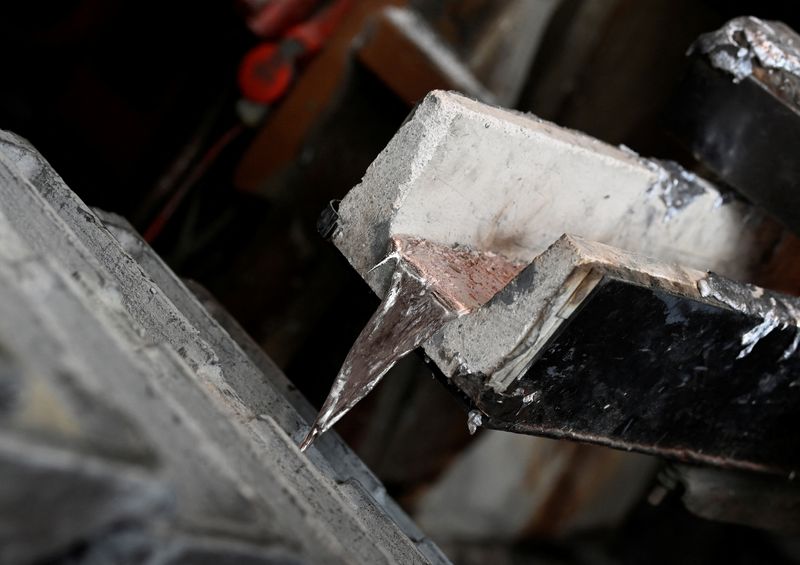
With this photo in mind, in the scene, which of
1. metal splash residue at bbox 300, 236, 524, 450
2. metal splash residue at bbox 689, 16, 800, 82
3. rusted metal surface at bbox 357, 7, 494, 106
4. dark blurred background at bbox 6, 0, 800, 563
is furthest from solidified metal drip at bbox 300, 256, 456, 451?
rusted metal surface at bbox 357, 7, 494, 106

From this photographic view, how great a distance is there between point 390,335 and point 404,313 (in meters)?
0.04

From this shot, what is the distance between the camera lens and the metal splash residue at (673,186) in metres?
→ 1.50

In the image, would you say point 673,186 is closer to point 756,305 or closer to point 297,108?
point 756,305

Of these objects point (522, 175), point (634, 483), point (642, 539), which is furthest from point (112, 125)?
point (642, 539)

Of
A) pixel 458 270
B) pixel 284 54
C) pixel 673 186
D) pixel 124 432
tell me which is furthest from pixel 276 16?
pixel 124 432

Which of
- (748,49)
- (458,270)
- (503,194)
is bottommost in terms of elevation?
(458,270)

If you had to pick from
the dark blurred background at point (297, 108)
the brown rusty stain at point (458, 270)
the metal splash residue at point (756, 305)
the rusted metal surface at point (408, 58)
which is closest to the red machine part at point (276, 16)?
the dark blurred background at point (297, 108)

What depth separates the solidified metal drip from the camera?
1158 mm

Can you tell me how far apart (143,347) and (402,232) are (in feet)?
1.35

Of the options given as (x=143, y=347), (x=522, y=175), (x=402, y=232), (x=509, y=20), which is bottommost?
(x=143, y=347)

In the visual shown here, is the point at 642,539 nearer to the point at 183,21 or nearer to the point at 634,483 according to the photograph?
the point at 634,483

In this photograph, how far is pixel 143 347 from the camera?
0.95 metres

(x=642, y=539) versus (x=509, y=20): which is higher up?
(x=509, y=20)

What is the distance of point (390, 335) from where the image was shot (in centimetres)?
119
